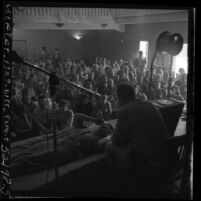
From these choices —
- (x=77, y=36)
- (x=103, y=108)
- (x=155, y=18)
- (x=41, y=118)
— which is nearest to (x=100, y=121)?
(x=103, y=108)

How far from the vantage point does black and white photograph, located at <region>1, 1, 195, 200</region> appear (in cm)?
287

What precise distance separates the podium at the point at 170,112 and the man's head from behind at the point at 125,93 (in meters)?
0.18

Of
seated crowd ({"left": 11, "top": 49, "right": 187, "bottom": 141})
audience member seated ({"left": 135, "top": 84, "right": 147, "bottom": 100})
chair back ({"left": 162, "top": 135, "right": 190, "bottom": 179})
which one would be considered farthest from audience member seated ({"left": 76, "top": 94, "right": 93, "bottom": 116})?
chair back ({"left": 162, "top": 135, "right": 190, "bottom": 179})

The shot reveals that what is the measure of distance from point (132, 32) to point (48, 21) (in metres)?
0.67

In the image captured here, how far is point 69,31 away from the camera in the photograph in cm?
294

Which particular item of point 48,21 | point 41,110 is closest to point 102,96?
point 41,110

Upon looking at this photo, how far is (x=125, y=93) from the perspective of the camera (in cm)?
291

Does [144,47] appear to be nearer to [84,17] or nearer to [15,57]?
[84,17]

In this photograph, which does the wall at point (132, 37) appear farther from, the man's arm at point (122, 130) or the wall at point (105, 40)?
the man's arm at point (122, 130)

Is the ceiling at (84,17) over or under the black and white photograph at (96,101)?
over

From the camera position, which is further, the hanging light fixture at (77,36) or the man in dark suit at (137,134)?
the hanging light fixture at (77,36)

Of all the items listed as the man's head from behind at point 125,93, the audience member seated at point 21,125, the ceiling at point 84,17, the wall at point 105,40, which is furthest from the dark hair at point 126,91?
the audience member seated at point 21,125

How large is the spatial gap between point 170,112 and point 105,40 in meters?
0.77

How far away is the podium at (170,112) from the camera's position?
2895 mm
